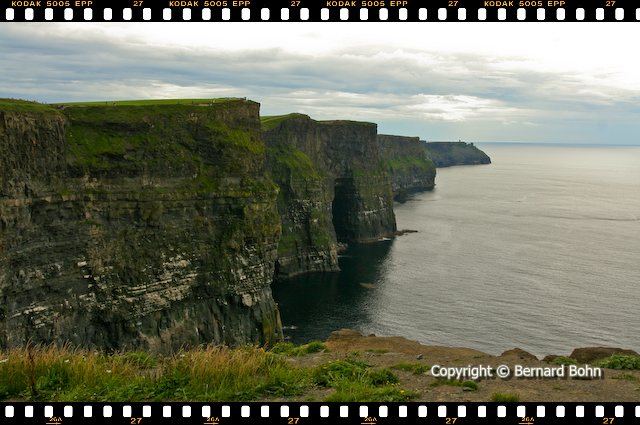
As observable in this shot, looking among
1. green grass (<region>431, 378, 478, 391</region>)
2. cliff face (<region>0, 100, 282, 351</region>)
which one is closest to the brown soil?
green grass (<region>431, 378, 478, 391</region>)

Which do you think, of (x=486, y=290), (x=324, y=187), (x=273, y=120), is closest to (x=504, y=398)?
(x=486, y=290)

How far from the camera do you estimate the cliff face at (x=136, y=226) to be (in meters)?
48.9

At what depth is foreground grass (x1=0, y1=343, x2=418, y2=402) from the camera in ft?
54.2

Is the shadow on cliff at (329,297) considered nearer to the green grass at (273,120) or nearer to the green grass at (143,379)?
the green grass at (273,120)

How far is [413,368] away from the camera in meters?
22.7

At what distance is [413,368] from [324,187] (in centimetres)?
10430

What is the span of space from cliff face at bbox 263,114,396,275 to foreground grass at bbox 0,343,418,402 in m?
88.8

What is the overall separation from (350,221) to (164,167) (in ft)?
285
